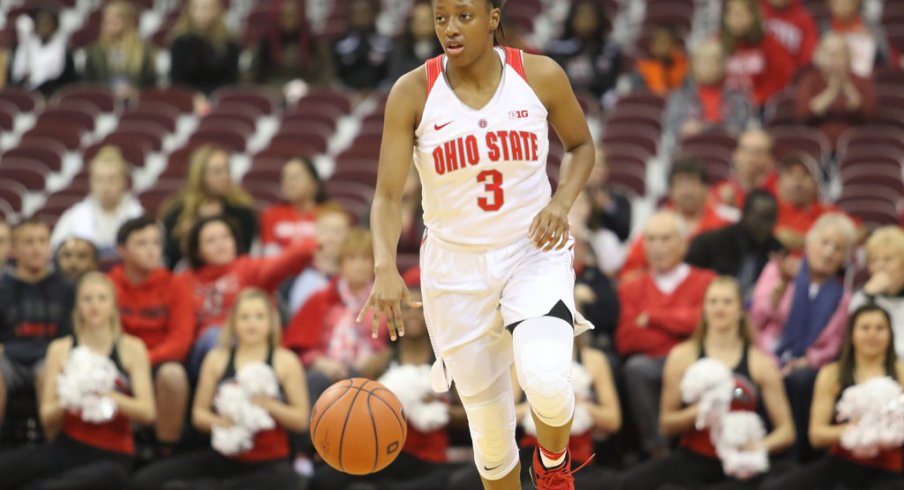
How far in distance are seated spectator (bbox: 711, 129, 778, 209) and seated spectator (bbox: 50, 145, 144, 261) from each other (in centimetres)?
401

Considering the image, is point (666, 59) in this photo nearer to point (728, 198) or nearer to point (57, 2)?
point (728, 198)

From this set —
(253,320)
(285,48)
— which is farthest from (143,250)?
(285,48)

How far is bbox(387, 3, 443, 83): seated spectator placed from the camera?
12453 mm

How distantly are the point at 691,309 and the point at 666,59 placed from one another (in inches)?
186

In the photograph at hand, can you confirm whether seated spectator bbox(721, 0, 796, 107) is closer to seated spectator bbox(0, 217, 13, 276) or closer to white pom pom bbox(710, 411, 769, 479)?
white pom pom bbox(710, 411, 769, 479)

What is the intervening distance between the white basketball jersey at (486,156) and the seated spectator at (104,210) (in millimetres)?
4925

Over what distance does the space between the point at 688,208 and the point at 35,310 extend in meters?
4.14

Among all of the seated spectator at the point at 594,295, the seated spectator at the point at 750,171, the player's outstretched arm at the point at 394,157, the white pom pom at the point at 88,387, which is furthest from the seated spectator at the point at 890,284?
the white pom pom at the point at 88,387

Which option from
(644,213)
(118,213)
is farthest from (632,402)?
(118,213)

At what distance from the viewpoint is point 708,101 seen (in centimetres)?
1130

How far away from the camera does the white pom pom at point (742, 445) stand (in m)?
7.34

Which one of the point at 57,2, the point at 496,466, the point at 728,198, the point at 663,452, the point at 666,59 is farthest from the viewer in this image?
the point at 57,2

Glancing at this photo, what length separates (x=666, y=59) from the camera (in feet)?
40.3

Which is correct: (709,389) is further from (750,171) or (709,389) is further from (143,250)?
(143,250)
